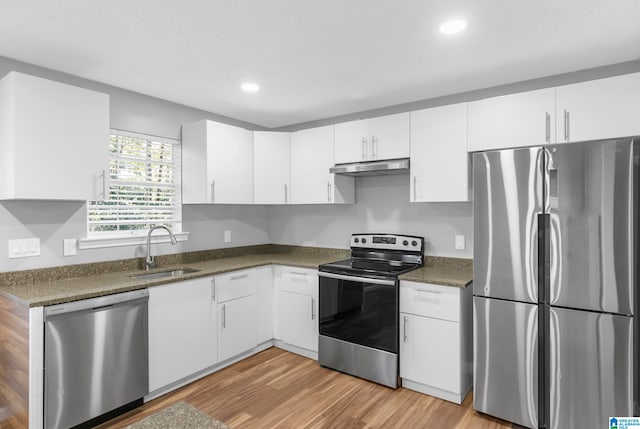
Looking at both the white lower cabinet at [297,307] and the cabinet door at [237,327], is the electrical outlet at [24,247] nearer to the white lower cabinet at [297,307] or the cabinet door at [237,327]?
the cabinet door at [237,327]

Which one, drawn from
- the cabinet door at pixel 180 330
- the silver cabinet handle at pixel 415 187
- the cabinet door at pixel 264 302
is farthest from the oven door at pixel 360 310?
the cabinet door at pixel 180 330

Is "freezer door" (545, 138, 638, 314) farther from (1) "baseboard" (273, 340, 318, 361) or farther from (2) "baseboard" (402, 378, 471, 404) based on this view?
(1) "baseboard" (273, 340, 318, 361)

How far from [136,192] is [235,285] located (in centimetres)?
121

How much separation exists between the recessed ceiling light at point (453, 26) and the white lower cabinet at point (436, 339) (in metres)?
1.69

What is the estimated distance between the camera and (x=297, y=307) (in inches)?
141

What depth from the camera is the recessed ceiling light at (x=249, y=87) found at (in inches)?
118

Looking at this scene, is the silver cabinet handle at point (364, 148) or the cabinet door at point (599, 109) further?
the silver cabinet handle at point (364, 148)

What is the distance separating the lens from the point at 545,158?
230 cm

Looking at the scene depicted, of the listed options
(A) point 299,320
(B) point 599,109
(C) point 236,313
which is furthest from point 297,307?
(B) point 599,109

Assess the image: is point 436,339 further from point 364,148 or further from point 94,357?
point 94,357

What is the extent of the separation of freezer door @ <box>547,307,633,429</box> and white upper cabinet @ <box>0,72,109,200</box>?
3.21 metres

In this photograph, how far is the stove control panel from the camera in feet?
11.3

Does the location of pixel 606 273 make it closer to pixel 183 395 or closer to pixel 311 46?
pixel 311 46

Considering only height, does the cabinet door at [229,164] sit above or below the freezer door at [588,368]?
above
